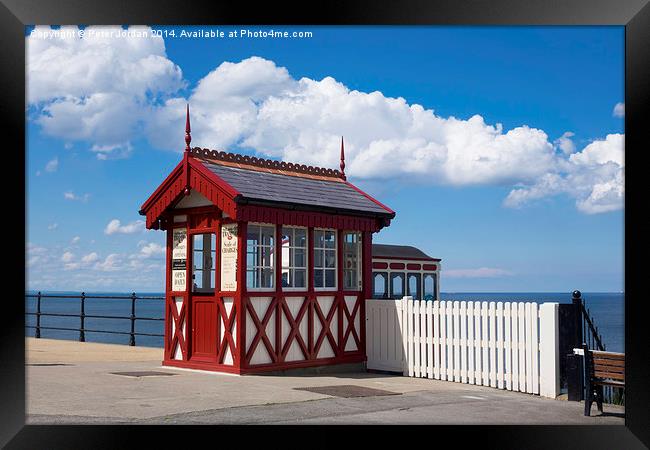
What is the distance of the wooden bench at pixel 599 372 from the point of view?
31.9 feet

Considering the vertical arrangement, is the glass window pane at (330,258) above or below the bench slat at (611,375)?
above

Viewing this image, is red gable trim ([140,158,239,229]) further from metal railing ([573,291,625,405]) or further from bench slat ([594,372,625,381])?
bench slat ([594,372,625,381])

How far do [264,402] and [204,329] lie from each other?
3.70 meters

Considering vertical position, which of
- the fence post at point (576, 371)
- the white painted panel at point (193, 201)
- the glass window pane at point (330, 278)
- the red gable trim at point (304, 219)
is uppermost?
the white painted panel at point (193, 201)

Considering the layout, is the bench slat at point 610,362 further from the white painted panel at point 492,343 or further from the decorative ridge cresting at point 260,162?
the decorative ridge cresting at point 260,162

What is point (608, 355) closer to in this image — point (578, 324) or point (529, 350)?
point (578, 324)

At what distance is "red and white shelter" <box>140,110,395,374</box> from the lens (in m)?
13.1

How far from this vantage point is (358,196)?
15.8 meters

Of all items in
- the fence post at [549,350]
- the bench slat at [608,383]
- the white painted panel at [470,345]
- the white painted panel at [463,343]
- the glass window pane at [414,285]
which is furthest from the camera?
the glass window pane at [414,285]

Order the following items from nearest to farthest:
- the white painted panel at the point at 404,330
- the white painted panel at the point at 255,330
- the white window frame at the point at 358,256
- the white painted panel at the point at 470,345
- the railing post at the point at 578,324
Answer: the railing post at the point at 578,324, the white painted panel at the point at 470,345, the white painted panel at the point at 255,330, the white painted panel at the point at 404,330, the white window frame at the point at 358,256

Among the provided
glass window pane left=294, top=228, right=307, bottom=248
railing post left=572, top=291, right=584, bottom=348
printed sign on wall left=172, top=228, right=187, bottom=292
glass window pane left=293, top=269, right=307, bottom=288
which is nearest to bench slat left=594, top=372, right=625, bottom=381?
railing post left=572, top=291, right=584, bottom=348
